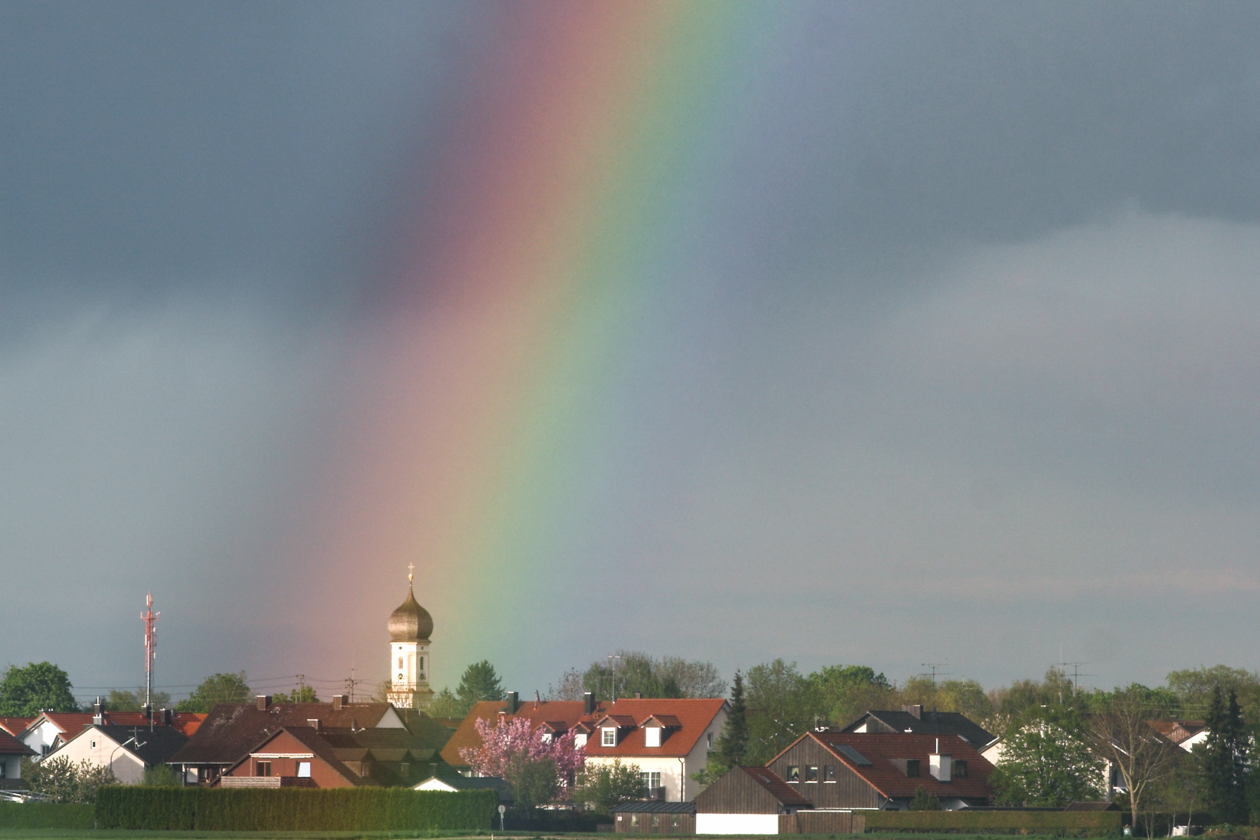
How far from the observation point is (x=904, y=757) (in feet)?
314

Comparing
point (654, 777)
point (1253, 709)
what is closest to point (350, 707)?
point (654, 777)

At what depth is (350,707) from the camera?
118m

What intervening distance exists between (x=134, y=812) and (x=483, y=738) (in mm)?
38337

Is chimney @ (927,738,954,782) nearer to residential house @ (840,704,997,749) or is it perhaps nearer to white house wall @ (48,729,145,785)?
residential house @ (840,704,997,749)

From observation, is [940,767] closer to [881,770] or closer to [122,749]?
[881,770]

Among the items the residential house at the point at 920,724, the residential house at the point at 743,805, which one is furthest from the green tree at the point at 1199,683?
the residential house at the point at 743,805

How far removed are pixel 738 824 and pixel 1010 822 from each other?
15.4 metres

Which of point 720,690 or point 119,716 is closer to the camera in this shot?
point 119,716

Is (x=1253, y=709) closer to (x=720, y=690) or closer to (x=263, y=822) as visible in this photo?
(x=720, y=690)

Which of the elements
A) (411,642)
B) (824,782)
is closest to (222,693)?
(411,642)

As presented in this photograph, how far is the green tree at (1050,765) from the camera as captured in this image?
88312mm

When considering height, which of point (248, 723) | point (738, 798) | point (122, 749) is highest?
point (248, 723)

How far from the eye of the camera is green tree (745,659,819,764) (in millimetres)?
109525

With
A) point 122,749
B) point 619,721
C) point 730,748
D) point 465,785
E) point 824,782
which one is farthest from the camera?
point 122,749
